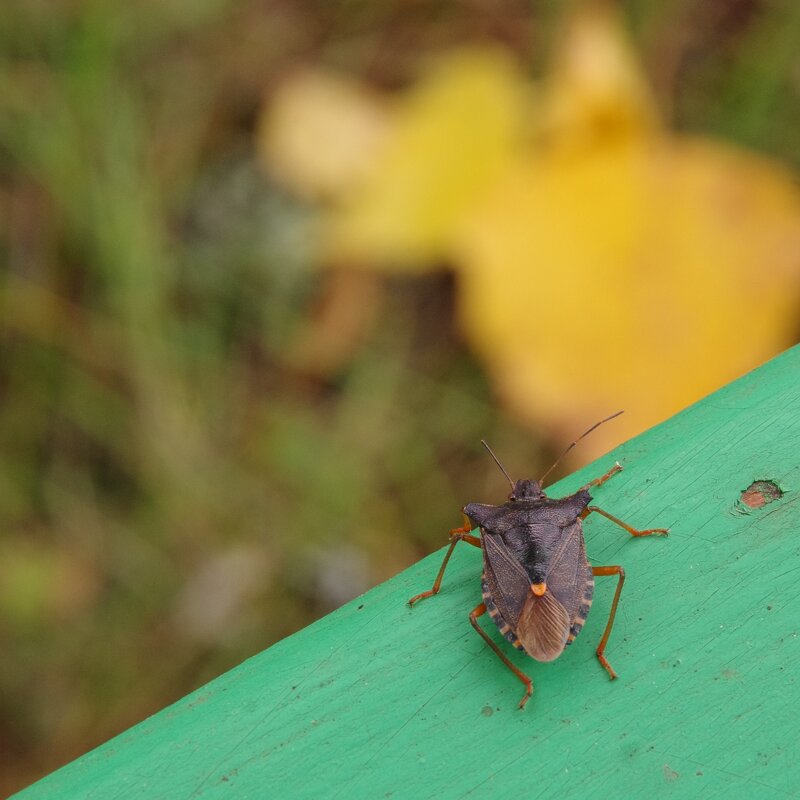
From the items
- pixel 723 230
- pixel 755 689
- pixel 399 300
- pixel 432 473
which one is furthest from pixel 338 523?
pixel 755 689

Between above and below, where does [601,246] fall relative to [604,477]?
below

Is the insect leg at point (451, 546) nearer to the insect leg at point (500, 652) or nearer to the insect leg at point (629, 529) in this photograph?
the insect leg at point (500, 652)

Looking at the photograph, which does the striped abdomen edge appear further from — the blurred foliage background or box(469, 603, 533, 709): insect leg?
the blurred foliage background

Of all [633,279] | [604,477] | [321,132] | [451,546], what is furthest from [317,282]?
[604,477]

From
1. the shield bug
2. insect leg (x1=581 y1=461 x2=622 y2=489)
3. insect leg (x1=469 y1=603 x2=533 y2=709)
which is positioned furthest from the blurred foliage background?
insect leg (x1=469 y1=603 x2=533 y2=709)

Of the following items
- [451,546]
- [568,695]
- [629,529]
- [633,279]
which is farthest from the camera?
[633,279]

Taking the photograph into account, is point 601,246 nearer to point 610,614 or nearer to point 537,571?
point 537,571

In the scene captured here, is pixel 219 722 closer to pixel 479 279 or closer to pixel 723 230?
pixel 479 279
